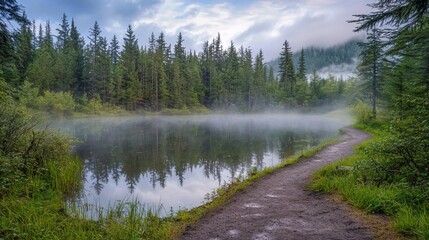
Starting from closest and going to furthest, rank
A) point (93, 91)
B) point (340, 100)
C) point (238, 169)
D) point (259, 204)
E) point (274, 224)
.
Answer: point (274, 224) → point (259, 204) → point (238, 169) → point (93, 91) → point (340, 100)

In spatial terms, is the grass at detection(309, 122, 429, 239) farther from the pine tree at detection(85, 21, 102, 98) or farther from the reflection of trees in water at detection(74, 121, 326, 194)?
the pine tree at detection(85, 21, 102, 98)

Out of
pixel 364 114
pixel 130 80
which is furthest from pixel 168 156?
pixel 130 80

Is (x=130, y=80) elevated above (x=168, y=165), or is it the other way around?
(x=130, y=80)

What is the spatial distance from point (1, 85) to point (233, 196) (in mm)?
7876

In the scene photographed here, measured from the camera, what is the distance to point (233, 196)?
905 centimetres

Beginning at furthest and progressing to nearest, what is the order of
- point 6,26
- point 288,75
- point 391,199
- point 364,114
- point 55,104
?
1. point 288,75
2. point 55,104
3. point 364,114
4. point 6,26
5. point 391,199

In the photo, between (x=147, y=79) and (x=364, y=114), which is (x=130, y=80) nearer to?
(x=147, y=79)

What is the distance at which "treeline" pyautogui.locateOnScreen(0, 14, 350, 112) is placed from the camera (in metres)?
53.3

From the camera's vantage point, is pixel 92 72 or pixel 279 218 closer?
pixel 279 218

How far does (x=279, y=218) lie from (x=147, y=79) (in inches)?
2617

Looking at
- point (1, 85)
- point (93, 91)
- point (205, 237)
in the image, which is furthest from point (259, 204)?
point (93, 91)

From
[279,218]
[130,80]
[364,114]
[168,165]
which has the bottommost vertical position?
[168,165]

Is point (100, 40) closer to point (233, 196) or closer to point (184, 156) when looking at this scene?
point (184, 156)

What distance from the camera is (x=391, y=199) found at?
21.7ft
